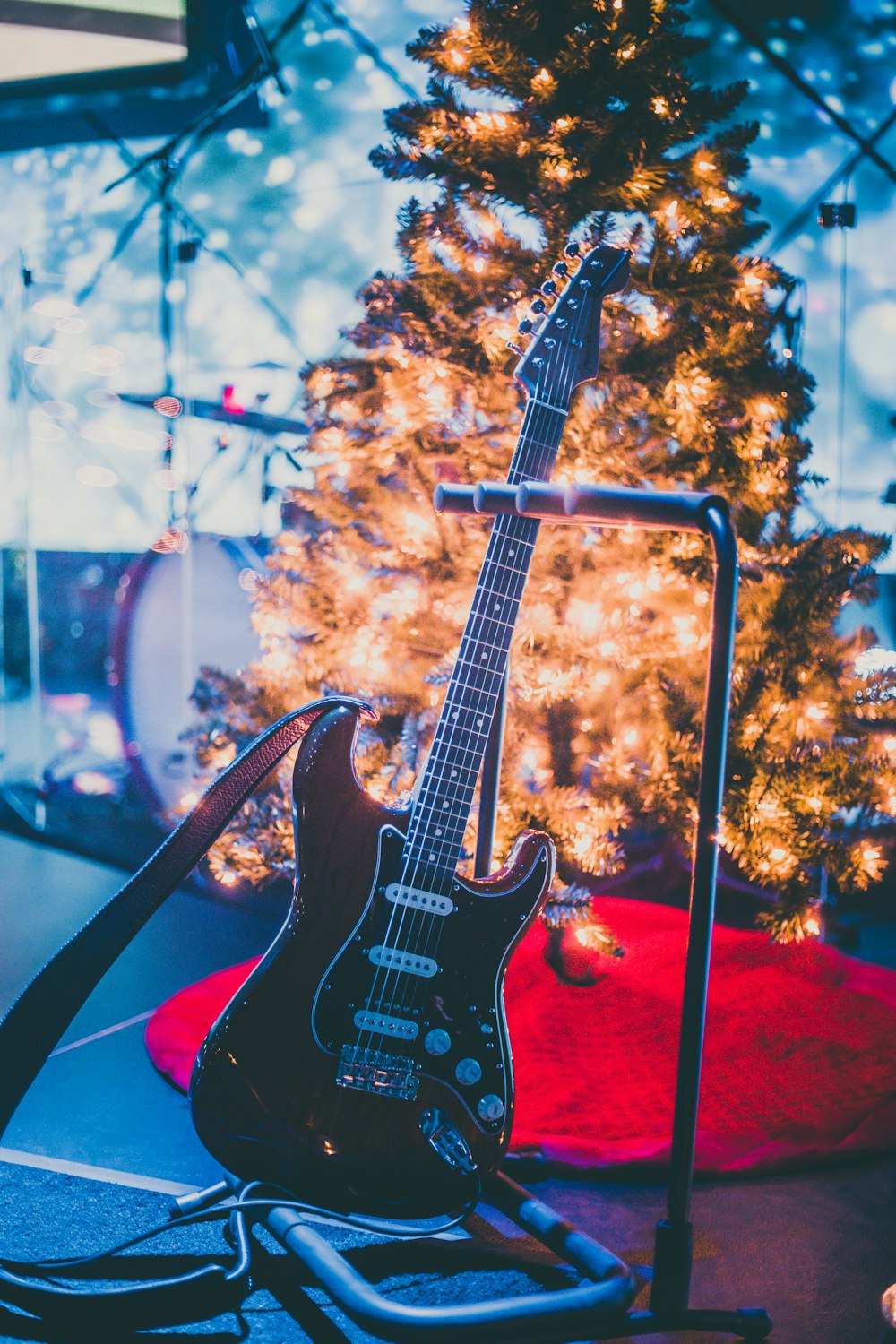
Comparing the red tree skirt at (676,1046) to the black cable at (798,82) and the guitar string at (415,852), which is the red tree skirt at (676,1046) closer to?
the guitar string at (415,852)

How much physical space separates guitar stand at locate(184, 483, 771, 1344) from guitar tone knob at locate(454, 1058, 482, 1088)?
18 cm

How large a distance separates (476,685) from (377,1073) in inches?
19.1

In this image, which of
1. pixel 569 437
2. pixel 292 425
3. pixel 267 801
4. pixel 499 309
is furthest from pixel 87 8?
pixel 267 801

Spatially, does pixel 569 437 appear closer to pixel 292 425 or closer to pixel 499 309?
pixel 499 309

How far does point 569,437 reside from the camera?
1.82m

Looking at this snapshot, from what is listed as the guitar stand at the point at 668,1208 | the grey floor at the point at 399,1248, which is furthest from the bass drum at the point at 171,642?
the guitar stand at the point at 668,1208

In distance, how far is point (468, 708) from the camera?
47.8 inches

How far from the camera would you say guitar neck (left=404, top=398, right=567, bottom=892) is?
113cm

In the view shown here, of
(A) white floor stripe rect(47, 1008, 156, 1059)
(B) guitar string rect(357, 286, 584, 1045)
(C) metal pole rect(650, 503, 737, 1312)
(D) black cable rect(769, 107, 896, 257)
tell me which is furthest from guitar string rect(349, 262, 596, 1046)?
(D) black cable rect(769, 107, 896, 257)

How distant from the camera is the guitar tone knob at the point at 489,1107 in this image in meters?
1.08

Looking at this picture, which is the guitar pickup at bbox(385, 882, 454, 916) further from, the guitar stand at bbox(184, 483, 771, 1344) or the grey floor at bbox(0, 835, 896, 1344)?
the grey floor at bbox(0, 835, 896, 1344)

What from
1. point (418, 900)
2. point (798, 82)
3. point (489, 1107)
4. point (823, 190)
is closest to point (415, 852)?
point (418, 900)

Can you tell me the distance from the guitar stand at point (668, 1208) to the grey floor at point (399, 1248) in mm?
168

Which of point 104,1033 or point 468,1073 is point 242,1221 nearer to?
point 468,1073
